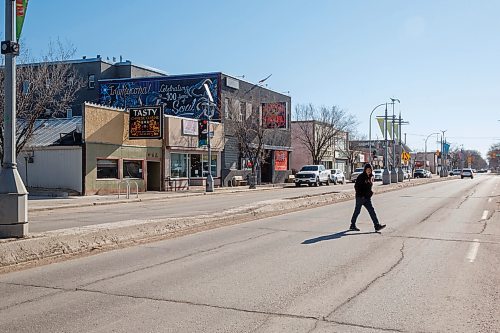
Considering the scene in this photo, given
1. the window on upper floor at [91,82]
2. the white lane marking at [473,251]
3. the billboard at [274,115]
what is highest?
the window on upper floor at [91,82]

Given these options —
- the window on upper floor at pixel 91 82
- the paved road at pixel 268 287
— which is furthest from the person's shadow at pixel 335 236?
the window on upper floor at pixel 91 82

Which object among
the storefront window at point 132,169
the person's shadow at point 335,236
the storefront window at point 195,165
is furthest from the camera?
the storefront window at point 195,165

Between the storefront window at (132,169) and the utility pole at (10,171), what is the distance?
24414mm

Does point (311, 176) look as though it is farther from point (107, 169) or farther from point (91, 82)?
point (107, 169)

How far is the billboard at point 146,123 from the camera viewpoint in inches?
1335

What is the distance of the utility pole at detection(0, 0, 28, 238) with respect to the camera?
9.73 metres

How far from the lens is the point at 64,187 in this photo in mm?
31141

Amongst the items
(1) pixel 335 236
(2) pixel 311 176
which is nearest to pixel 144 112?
(2) pixel 311 176

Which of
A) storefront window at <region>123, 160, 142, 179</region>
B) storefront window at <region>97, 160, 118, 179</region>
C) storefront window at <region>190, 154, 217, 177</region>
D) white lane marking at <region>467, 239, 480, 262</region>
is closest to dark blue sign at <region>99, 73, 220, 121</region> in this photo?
storefront window at <region>190, 154, 217, 177</region>

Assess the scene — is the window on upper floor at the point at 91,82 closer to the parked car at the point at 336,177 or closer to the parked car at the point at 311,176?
the parked car at the point at 311,176

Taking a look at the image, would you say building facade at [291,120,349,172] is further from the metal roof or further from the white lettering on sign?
the metal roof

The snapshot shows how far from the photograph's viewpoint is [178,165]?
3981 centimetres

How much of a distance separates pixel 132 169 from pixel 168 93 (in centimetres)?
1373

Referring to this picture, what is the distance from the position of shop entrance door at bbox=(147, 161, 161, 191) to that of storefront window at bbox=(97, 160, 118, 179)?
4592mm
